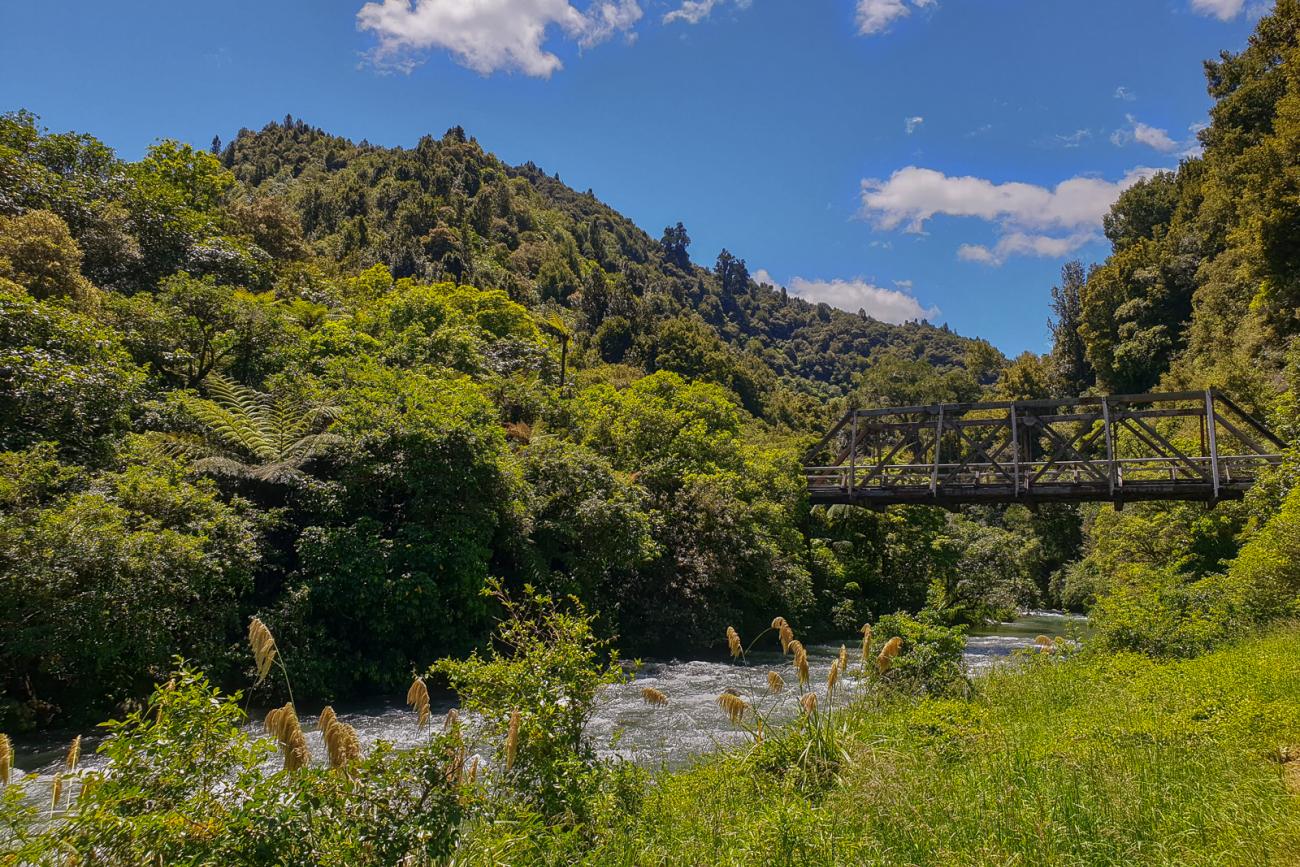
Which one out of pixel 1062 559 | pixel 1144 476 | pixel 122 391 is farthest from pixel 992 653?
pixel 1062 559

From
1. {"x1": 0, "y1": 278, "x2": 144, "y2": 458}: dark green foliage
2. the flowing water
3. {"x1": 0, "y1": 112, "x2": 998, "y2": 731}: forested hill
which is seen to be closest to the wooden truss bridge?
{"x1": 0, "y1": 112, "x2": 998, "y2": 731}: forested hill

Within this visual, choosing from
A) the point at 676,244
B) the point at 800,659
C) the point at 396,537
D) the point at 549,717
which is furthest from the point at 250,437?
the point at 676,244

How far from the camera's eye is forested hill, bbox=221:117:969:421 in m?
Result: 61.4

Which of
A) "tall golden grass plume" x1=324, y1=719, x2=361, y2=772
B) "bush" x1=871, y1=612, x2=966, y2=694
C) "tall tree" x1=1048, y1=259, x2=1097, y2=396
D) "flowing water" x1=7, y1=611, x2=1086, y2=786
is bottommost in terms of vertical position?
"flowing water" x1=7, y1=611, x2=1086, y2=786

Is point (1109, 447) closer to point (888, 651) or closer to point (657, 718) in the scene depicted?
point (657, 718)

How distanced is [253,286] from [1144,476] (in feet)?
111

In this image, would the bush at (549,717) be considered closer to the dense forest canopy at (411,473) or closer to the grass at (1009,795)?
the grass at (1009,795)

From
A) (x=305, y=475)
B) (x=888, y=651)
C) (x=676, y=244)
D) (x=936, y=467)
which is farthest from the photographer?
(x=676, y=244)

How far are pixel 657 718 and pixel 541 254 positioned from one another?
76934 mm

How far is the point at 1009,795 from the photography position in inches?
194

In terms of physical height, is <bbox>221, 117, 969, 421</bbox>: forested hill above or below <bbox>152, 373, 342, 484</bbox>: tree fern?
above

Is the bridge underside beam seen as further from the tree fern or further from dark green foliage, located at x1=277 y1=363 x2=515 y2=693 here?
the tree fern

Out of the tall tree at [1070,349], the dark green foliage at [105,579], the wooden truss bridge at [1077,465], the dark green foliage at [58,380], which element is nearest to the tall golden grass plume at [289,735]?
the dark green foliage at [105,579]

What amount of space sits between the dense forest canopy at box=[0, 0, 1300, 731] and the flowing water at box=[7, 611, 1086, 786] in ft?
4.54
